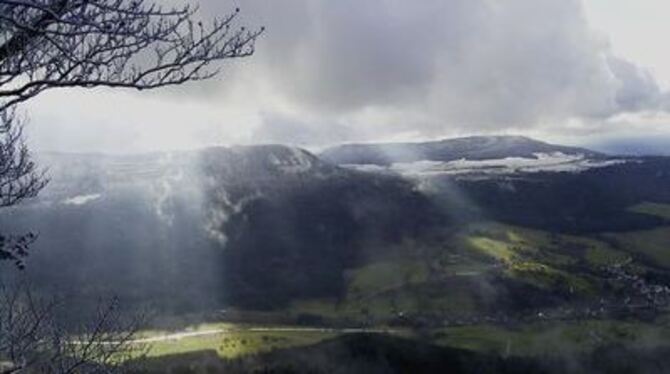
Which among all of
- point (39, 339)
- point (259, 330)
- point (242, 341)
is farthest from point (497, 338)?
point (39, 339)

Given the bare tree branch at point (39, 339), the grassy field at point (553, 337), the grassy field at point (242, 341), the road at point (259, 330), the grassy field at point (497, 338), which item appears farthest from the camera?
the road at point (259, 330)

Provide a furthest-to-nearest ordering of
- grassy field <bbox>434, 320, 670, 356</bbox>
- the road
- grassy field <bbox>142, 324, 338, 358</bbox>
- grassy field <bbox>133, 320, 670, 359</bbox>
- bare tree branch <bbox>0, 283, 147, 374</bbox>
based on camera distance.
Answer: the road
grassy field <bbox>434, 320, 670, 356</bbox>
grassy field <bbox>133, 320, 670, 359</bbox>
grassy field <bbox>142, 324, 338, 358</bbox>
bare tree branch <bbox>0, 283, 147, 374</bbox>

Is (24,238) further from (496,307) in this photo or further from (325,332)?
(496,307)

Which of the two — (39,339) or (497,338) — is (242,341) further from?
(39,339)

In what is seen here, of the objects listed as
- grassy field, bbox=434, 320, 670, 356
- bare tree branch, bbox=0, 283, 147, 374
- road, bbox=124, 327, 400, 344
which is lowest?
road, bbox=124, 327, 400, 344

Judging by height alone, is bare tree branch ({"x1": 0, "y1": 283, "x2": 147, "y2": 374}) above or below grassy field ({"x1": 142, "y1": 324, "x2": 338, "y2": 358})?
above

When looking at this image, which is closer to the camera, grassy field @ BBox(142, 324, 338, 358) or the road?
grassy field @ BBox(142, 324, 338, 358)

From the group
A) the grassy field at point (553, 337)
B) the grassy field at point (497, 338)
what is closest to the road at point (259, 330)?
the grassy field at point (497, 338)

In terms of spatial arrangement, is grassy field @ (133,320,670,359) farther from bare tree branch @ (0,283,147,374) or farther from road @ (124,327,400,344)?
bare tree branch @ (0,283,147,374)

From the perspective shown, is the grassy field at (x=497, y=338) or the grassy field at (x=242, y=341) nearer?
the grassy field at (x=242, y=341)

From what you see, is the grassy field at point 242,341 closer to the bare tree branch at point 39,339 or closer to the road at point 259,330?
the road at point 259,330

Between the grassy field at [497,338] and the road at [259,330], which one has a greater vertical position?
the grassy field at [497,338]

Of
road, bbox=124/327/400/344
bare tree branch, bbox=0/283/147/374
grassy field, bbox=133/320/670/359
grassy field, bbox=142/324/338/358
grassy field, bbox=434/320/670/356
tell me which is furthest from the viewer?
road, bbox=124/327/400/344

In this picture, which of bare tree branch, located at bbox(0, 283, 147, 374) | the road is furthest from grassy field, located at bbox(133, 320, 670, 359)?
bare tree branch, located at bbox(0, 283, 147, 374)
